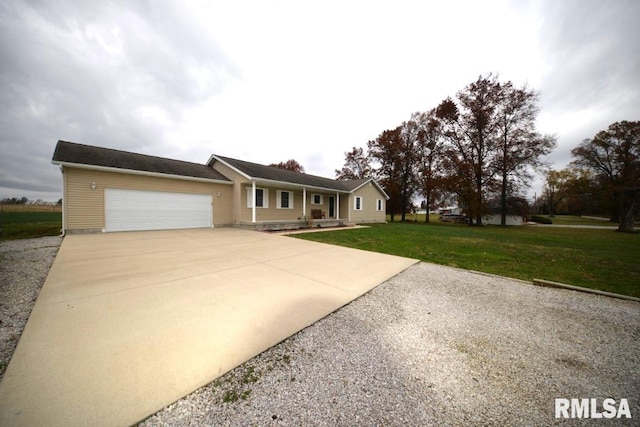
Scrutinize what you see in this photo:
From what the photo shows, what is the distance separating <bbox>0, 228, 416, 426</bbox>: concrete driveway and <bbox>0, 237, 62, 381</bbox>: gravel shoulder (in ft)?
0.39

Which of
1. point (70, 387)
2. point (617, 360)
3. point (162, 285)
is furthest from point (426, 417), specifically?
point (162, 285)

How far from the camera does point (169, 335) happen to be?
7.89 ft

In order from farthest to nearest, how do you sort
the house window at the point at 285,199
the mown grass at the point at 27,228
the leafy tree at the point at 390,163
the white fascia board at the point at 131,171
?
1. the leafy tree at the point at 390,163
2. the house window at the point at 285,199
3. the mown grass at the point at 27,228
4. the white fascia board at the point at 131,171

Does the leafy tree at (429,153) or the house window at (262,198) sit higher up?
the leafy tree at (429,153)

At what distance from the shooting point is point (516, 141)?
21531mm

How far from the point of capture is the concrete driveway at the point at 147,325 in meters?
1.58

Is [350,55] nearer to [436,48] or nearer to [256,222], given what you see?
[436,48]

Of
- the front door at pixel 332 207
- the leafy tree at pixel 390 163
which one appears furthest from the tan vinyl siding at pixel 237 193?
the leafy tree at pixel 390 163

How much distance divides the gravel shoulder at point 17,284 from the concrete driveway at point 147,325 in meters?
0.12

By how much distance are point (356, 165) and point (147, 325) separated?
34.1 m

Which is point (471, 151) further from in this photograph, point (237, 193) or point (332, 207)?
point (237, 193)

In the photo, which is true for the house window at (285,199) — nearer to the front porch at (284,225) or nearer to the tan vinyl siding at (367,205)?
the front porch at (284,225)

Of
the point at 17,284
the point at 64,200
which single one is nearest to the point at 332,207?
the point at 64,200

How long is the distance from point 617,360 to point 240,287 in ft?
15.7
